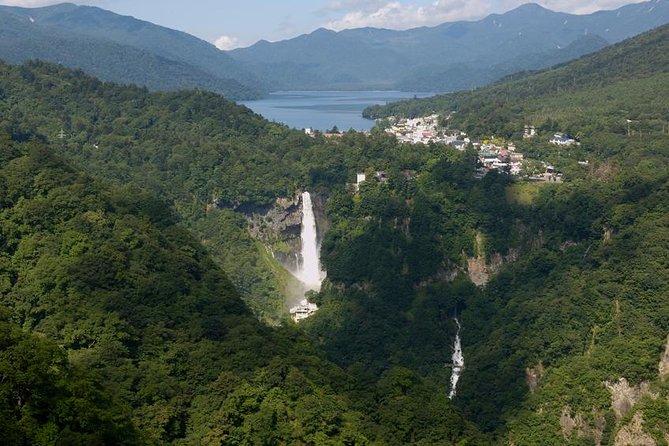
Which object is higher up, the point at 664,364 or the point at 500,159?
the point at 500,159

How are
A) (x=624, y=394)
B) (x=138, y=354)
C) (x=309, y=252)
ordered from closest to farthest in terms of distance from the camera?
(x=138, y=354), (x=624, y=394), (x=309, y=252)

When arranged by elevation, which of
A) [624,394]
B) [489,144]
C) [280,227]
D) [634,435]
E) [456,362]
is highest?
[489,144]

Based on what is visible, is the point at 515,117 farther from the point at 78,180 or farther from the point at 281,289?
the point at 78,180

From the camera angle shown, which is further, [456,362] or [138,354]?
[456,362]

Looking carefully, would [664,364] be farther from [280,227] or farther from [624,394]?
[280,227]

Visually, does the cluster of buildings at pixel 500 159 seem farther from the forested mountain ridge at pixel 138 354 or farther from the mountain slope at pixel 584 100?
the forested mountain ridge at pixel 138 354

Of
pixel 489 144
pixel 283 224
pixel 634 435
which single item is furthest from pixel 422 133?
pixel 634 435
